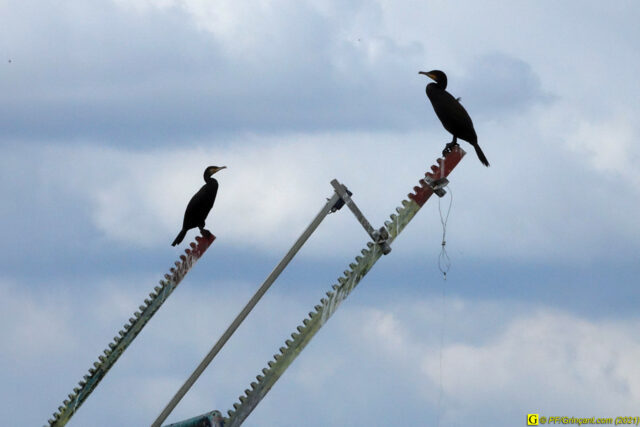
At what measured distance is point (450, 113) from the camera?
54156mm

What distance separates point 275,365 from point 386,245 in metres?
4.59

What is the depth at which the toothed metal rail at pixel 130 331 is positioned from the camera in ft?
192

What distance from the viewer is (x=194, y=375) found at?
52.9 meters

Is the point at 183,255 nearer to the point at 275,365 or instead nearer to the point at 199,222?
the point at 199,222

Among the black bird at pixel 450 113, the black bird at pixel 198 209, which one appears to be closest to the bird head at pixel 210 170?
the black bird at pixel 198 209

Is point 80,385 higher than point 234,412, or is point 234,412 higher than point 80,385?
point 80,385

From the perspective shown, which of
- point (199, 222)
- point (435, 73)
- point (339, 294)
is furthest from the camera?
point (199, 222)

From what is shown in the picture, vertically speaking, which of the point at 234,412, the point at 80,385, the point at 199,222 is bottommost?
the point at 234,412

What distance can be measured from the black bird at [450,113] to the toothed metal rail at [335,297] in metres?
1.38

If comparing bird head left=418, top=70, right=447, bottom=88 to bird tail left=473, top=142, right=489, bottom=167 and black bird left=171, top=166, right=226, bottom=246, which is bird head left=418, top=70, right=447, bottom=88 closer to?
bird tail left=473, top=142, right=489, bottom=167

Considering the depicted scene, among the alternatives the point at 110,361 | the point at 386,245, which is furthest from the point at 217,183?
the point at 386,245

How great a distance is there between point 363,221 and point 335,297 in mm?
2384

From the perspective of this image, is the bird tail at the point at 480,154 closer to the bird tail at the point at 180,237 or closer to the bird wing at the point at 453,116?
the bird wing at the point at 453,116

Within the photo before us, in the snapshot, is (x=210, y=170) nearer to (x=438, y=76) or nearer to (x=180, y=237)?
(x=180, y=237)
